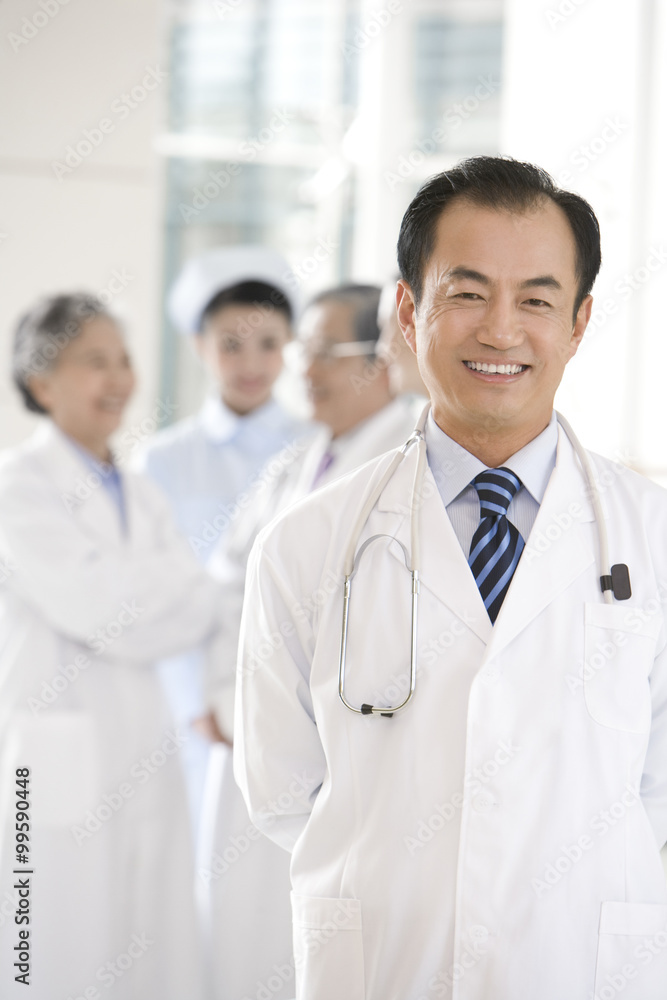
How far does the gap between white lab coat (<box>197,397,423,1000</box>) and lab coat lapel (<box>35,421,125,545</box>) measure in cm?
33

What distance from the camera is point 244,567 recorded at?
80.8 inches

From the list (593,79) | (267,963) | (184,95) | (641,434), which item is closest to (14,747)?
(267,963)

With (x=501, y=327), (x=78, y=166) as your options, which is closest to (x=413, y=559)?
(x=501, y=327)

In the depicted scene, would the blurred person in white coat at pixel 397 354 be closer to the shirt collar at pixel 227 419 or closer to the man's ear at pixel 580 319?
the man's ear at pixel 580 319

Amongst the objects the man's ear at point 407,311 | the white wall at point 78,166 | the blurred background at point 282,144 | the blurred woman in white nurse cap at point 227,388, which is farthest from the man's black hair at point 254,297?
the man's ear at point 407,311

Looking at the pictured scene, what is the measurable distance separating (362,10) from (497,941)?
404 centimetres

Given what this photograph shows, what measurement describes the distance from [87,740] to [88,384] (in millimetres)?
786

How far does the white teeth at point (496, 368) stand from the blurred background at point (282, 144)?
1377 millimetres

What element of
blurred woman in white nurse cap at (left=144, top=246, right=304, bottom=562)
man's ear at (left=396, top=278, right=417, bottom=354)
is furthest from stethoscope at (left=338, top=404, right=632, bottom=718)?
blurred woman in white nurse cap at (left=144, top=246, right=304, bottom=562)

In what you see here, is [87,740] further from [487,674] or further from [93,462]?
[487,674]

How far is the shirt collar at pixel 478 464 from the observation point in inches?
43.4

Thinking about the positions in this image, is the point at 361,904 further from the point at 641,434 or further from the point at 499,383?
the point at 641,434

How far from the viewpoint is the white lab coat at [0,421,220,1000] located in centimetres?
184

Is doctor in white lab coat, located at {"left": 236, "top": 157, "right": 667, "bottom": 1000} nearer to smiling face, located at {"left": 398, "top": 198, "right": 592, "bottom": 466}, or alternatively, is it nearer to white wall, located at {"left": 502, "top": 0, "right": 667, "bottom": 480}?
smiling face, located at {"left": 398, "top": 198, "right": 592, "bottom": 466}
